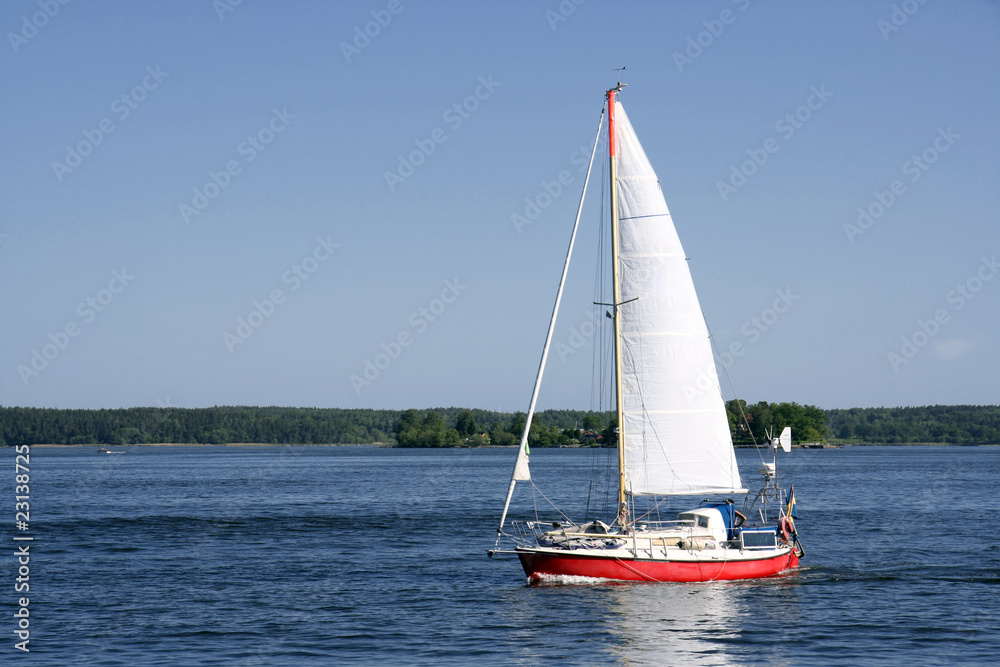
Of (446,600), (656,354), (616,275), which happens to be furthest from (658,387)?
(446,600)

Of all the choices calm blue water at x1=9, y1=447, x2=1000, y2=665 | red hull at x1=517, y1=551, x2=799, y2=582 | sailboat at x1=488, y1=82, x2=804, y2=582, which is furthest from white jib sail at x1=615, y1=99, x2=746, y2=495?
calm blue water at x1=9, y1=447, x2=1000, y2=665

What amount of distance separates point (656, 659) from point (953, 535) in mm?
32821

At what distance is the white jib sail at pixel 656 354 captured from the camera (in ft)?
115

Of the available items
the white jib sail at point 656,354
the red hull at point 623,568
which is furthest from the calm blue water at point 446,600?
the white jib sail at point 656,354

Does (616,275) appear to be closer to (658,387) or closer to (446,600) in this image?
(658,387)

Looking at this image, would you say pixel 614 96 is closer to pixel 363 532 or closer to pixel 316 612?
pixel 316 612

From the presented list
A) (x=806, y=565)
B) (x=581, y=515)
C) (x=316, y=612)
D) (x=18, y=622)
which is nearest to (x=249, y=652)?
(x=316, y=612)

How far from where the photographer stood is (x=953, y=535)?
5253 centimetres

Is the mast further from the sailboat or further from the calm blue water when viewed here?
the calm blue water

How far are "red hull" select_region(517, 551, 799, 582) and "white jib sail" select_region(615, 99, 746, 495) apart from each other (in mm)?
2565

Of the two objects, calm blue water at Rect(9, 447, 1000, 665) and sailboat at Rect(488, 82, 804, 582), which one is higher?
sailboat at Rect(488, 82, 804, 582)

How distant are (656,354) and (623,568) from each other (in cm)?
741

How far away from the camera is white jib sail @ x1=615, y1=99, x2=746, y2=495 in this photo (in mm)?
35000

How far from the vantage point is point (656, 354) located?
35312 millimetres
